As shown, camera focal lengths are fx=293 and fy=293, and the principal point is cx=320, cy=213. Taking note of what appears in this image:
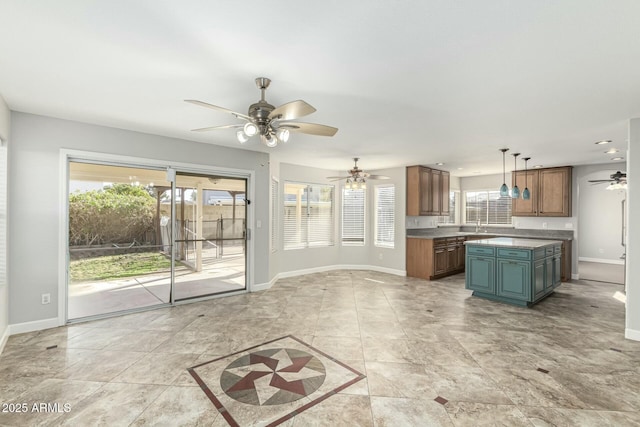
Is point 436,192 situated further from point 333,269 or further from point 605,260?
Answer: point 605,260

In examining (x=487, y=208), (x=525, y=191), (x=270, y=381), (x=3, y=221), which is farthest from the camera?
(x=487, y=208)

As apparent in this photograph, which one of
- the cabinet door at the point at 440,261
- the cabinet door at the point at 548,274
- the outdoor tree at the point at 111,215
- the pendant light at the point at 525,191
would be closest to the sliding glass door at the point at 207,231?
the outdoor tree at the point at 111,215

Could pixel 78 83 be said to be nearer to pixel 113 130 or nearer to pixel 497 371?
pixel 113 130

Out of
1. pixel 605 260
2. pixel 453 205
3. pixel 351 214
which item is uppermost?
pixel 453 205

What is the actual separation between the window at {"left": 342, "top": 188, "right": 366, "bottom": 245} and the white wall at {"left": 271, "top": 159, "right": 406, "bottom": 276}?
129 millimetres

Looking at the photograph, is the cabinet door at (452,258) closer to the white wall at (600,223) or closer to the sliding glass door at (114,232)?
the white wall at (600,223)

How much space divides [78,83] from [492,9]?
3330 millimetres

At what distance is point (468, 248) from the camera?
5.15 m

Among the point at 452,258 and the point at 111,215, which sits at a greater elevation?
the point at 111,215

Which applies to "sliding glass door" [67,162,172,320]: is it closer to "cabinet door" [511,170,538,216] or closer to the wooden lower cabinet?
the wooden lower cabinet

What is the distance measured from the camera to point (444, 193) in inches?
293

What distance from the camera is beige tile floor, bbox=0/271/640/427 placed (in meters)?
2.10

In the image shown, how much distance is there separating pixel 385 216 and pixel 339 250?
145cm

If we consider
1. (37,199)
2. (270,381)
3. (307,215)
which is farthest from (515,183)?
(37,199)
